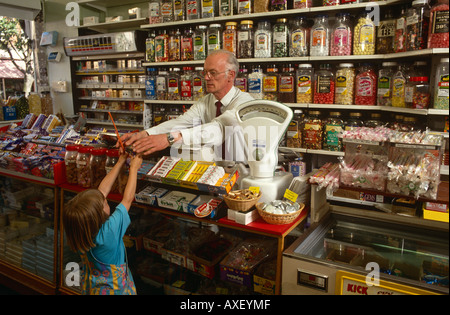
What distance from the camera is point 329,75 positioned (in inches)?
113

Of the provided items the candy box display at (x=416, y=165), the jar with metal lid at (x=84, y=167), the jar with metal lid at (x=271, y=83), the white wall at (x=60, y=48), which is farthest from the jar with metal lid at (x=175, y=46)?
the candy box display at (x=416, y=165)

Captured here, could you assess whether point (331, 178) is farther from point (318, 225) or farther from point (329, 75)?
point (329, 75)

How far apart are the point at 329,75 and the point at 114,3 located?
312 cm

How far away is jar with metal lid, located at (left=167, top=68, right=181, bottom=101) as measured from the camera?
3662 millimetres

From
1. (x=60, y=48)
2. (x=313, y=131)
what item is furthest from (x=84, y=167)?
(x=60, y=48)

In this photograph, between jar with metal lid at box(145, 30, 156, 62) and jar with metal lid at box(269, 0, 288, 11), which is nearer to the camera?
jar with metal lid at box(269, 0, 288, 11)

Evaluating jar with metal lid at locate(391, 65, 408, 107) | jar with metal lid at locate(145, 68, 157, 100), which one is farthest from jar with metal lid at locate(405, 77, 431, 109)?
jar with metal lid at locate(145, 68, 157, 100)

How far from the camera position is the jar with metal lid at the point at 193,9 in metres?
3.42

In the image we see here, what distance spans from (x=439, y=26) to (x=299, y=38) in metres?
1.11

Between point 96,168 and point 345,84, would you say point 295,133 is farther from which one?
point 96,168

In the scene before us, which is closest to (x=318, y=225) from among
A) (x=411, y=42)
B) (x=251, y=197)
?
(x=251, y=197)

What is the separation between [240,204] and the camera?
154 cm

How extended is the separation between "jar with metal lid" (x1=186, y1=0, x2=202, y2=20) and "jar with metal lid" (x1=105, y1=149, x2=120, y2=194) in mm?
1916

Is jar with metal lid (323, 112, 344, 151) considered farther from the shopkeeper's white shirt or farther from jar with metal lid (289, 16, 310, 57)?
the shopkeeper's white shirt
